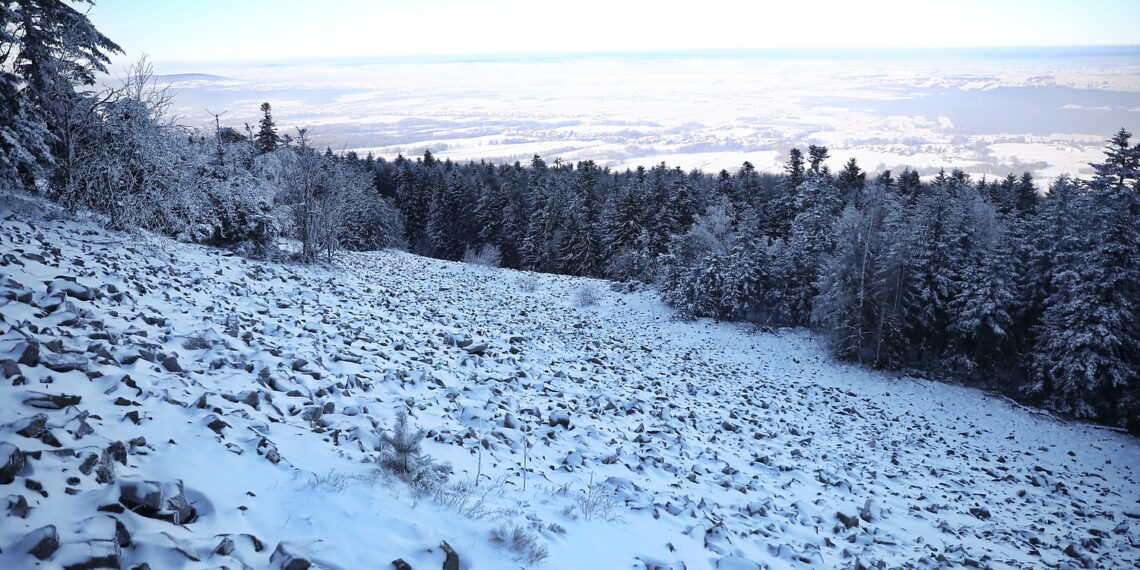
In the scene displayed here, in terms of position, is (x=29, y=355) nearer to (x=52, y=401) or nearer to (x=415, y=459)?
(x=52, y=401)

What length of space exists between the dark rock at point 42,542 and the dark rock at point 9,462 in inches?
27.0

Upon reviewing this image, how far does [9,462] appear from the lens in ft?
12.2

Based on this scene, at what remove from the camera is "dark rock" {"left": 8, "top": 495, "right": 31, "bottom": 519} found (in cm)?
346

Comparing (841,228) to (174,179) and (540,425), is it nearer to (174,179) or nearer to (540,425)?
(540,425)

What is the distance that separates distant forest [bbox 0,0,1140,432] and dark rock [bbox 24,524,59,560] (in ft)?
47.9

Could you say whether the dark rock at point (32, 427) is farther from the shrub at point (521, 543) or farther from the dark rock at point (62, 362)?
the shrub at point (521, 543)

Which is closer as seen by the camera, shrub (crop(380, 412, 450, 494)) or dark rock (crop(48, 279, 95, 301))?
shrub (crop(380, 412, 450, 494))

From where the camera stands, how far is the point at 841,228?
1139 inches

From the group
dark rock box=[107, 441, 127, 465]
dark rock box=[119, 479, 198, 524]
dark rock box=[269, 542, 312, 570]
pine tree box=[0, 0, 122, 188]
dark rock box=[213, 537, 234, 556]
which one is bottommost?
dark rock box=[269, 542, 312, 570]

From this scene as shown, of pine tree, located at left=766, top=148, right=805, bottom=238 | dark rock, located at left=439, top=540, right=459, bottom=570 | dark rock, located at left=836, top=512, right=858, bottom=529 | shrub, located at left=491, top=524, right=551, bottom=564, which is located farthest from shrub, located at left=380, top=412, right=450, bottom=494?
pine tree, located at left=766, top=148, right=805, bottom=238

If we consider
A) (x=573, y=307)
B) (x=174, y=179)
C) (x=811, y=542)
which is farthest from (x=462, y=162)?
(x=811, y=542)

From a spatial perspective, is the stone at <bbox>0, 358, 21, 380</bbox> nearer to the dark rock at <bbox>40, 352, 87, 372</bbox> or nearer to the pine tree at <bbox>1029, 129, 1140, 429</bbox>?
the dark rock at <bbox>40, 352, 87, 372</bbox>

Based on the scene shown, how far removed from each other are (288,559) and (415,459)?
2285 millimetres

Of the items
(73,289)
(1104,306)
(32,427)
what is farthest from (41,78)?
(1104,306)
